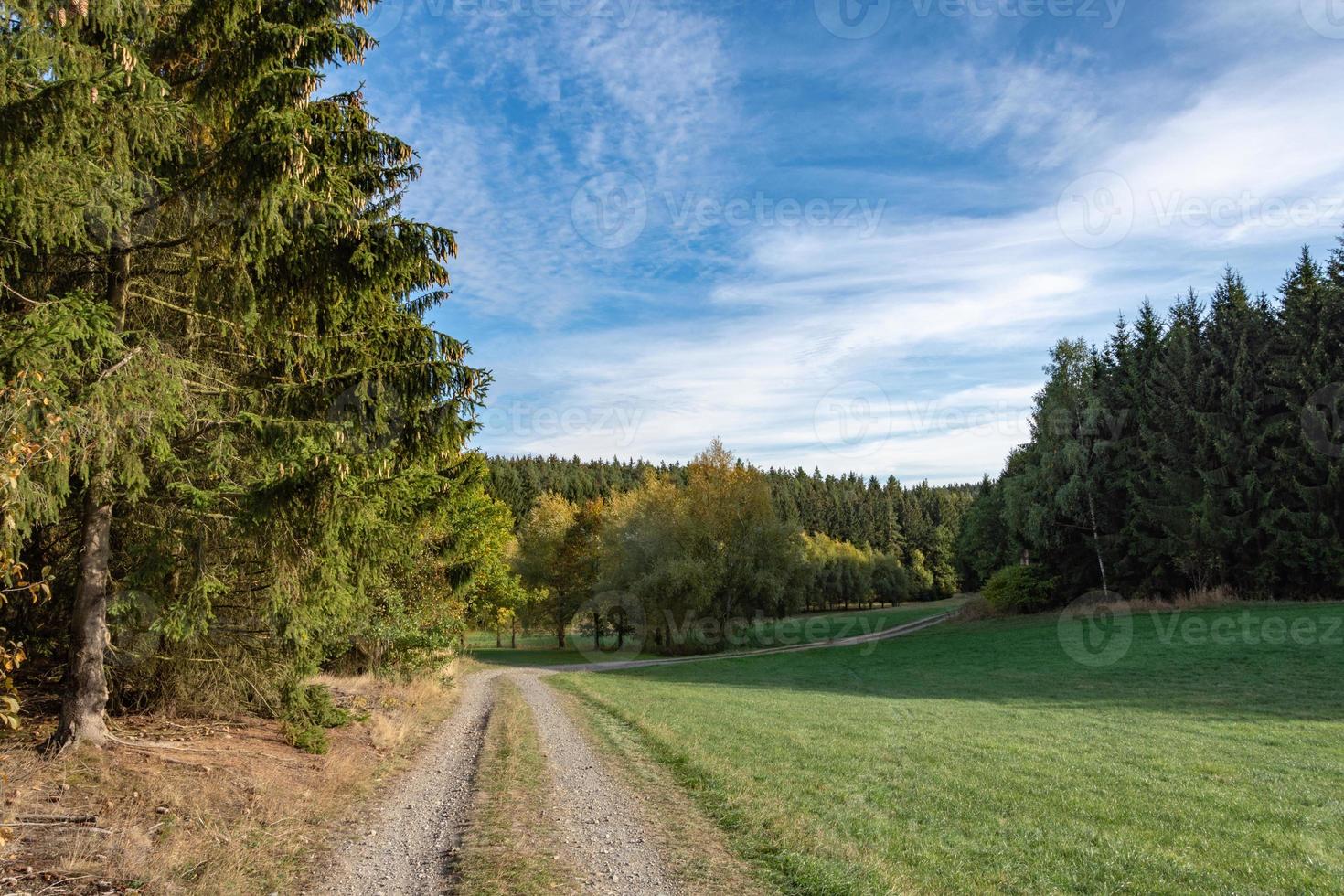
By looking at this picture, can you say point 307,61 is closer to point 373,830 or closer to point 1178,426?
point 373,830

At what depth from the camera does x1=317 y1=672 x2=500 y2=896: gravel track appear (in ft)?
20.1

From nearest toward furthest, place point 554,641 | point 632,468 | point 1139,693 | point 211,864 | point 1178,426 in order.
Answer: point 211,864 → point 1139,693 → point 1178,426 → point 554,641 → point 632,468

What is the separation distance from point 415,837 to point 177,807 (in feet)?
7.69

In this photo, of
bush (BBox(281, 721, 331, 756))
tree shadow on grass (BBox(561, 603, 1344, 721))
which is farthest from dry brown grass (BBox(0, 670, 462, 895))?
tree shadow on grass (BBox(561, 603, 1344, 721))

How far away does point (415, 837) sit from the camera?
7473 mm

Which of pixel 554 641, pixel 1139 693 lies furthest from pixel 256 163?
pixel 554 641

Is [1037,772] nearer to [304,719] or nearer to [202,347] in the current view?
[304,719]

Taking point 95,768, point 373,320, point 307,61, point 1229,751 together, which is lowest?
point 1229,751

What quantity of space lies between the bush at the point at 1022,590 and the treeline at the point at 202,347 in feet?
146

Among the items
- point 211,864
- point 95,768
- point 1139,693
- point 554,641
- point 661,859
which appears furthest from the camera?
point 554,641

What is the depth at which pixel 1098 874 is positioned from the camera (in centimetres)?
673

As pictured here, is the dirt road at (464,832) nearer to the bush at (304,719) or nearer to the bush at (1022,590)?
the bush at (304,719)

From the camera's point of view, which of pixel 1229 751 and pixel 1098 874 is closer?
pixel 1098 874

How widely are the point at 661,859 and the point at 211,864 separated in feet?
12.5
